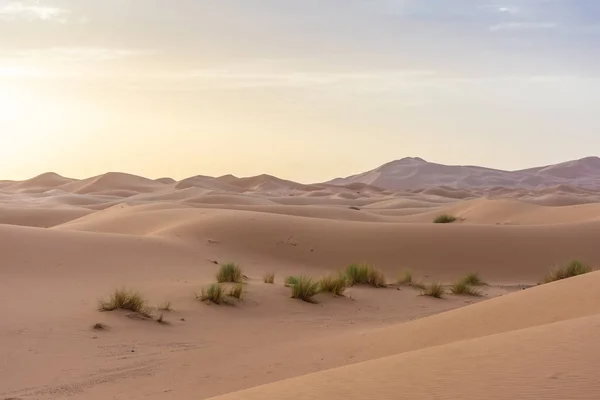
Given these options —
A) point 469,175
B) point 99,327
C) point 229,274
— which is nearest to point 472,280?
point 229,274

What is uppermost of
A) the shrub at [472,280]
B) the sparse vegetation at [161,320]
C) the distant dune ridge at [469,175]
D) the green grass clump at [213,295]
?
the distant dune ridge at [469,175]

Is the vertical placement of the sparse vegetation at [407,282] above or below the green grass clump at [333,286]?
below

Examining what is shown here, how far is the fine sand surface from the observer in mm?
5340

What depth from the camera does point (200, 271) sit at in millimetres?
16156

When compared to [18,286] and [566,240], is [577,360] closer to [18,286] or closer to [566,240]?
[18,286]

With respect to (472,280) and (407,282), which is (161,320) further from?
(472,280)

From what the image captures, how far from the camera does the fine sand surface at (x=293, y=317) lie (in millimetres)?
5340

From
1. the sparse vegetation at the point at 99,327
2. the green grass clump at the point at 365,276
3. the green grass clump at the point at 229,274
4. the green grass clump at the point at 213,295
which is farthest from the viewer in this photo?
the green grass clump at the point at 365,276

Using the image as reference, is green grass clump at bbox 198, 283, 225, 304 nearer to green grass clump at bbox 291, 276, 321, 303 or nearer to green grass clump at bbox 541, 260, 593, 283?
green grass clump at bbox 291, 276, 321, 303

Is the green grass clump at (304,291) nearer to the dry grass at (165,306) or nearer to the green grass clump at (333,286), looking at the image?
the green grass clump at (333,286)

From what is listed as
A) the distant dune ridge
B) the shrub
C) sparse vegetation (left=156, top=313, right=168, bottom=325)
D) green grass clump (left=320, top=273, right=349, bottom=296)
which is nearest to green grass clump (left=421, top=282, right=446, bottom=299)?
green grass clump (left=320, top=273, right=349, bottom=296)

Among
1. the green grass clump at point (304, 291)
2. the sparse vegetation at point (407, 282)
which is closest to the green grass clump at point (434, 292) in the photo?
the sparse vegetation at point (407, 282)

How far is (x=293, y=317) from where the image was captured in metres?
11.5

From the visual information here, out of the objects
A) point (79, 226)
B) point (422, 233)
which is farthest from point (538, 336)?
point (79, 226)
